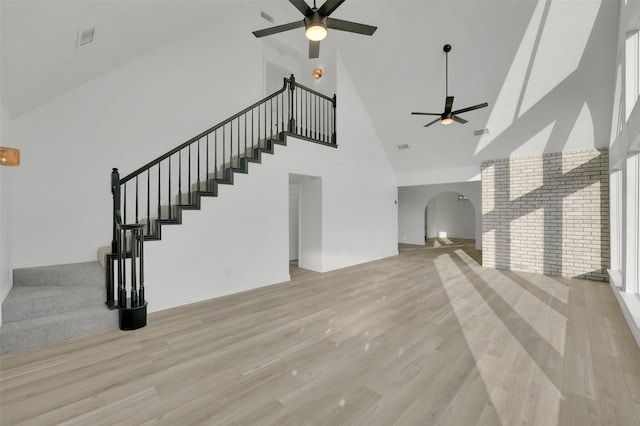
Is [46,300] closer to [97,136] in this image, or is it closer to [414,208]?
[97,136]

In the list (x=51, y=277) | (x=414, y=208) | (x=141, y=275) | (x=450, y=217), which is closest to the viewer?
(x=141, y=275)

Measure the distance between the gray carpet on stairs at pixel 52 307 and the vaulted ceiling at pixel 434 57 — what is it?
2.16m

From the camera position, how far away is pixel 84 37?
294cm

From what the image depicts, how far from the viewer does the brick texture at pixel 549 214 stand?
5.51m

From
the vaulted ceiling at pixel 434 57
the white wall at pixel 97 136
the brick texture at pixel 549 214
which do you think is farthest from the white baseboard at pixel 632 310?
the white wall at pixel 97 136

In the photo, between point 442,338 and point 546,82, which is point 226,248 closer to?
point 442,338

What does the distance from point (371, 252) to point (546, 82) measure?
515 cm

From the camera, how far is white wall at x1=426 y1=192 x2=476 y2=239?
13.7m

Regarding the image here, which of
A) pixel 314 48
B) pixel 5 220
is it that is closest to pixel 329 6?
pixel 314 48

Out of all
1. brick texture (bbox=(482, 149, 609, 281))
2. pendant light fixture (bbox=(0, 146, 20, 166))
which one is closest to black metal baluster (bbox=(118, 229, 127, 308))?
pendant light fixture (bbox=(0, 146, 20, 166))

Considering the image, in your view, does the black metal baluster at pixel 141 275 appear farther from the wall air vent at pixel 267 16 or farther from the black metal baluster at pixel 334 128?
the wall air vent at pixel 267 16

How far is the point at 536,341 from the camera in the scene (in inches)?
110

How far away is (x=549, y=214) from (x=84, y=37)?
Result: 8.46 metres

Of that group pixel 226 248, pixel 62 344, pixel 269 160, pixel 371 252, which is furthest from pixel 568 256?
pixel 62 344
